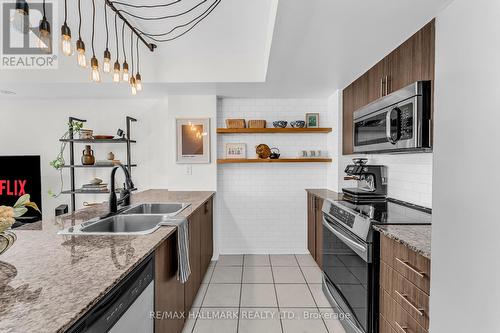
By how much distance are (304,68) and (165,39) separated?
4.59 ft

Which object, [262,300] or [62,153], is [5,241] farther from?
[62,153]

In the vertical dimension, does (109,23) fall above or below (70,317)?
above

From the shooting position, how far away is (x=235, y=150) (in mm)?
3850

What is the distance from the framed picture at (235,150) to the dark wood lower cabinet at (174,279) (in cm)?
118

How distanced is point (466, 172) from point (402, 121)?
1255mm

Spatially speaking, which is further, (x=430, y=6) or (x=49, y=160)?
(x=49, y=160)

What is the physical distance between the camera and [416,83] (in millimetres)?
1748

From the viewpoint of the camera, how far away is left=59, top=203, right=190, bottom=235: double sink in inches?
64.5

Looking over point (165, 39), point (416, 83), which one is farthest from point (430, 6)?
point (165, 39)

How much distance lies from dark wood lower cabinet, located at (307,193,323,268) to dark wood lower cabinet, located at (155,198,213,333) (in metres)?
1.35

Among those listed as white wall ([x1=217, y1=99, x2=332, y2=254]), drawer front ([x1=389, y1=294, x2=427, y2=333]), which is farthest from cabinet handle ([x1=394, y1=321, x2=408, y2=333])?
white wall ([x1=217, y1=99, x2=332, y2=254])

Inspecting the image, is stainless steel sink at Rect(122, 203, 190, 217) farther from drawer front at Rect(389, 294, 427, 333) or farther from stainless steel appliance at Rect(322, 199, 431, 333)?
drawer front at Rect(389, 294, 427, 333)

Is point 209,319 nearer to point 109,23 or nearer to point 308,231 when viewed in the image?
point 308,231

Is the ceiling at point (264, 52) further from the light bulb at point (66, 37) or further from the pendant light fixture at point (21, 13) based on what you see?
the pendant light fixture at point (21, 13)
